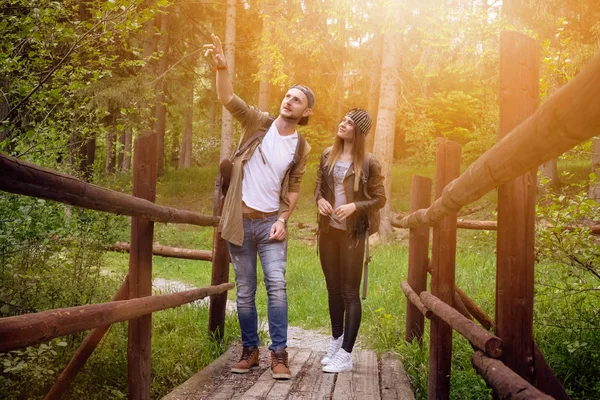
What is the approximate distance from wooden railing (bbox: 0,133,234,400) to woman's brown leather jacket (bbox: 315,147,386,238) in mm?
1014

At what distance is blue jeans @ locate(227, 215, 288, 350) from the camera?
5020 millimetres

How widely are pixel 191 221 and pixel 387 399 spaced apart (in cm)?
195

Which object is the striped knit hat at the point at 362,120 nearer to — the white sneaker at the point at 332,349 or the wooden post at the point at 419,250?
the wooden post at the point at 419,250

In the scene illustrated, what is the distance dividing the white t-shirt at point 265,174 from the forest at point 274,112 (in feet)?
4.07

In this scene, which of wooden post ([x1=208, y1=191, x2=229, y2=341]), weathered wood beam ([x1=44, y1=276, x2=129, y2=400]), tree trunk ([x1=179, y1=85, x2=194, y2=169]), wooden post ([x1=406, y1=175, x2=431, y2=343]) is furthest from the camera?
tree trunk ([x1=179, y1=85, x2=194, y2=169])

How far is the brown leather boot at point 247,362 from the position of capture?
16.5 ft

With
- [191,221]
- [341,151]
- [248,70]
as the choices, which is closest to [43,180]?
[191,221]

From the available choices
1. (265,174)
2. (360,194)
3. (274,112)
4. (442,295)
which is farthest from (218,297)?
(274,112)

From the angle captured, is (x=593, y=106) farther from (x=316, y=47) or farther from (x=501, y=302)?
(x=316, y=47)

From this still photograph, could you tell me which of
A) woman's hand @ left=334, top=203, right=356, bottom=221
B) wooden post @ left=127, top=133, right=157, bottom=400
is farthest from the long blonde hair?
wooden post @ left=127, top=133, right=157, bottom=400

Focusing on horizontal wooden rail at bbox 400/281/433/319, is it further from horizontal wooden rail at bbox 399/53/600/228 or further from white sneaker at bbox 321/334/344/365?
horizontal wooden rail at bbox 399/53/600/228

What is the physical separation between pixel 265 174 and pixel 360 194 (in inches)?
33.3

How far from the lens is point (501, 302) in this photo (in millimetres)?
2422

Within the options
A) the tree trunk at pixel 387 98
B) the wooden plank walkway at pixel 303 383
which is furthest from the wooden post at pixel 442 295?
the tree trunk at pixel 387 98
